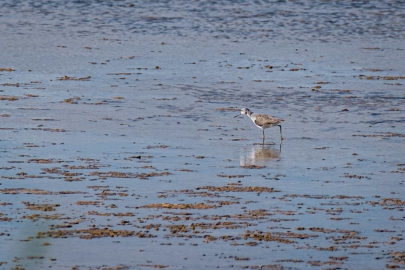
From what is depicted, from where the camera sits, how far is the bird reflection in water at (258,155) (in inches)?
611

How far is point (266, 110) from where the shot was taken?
1991 cm

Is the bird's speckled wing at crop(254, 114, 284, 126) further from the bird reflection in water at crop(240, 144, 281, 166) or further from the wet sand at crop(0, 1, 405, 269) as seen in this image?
the bird reflection in water at crop(240, 144, 281, 166)

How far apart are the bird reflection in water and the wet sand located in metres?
0.05

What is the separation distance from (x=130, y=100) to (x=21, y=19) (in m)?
14.8

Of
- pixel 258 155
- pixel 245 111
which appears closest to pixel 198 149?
pixel 258 155

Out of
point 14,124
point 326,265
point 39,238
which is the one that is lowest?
point 14,124

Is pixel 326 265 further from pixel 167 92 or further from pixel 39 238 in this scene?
pixel 167 92

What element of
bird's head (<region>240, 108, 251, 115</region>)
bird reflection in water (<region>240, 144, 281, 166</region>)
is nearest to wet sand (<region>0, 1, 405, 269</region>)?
bird reflection in water (<region>240, 144, 281, 166</region>)

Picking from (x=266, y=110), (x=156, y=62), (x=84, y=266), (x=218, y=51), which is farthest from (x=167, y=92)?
(x=84, y=266)

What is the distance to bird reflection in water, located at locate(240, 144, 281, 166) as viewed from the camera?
50.9 ft

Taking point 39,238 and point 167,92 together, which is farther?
point 167,92

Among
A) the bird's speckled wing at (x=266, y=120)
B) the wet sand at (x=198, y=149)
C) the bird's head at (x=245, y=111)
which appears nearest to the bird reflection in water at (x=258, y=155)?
the wet sand at (x=198, y=149)

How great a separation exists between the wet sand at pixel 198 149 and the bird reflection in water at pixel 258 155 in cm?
5

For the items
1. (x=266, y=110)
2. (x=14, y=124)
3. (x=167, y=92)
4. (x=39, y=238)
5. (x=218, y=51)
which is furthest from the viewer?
(x=218, y=51)
